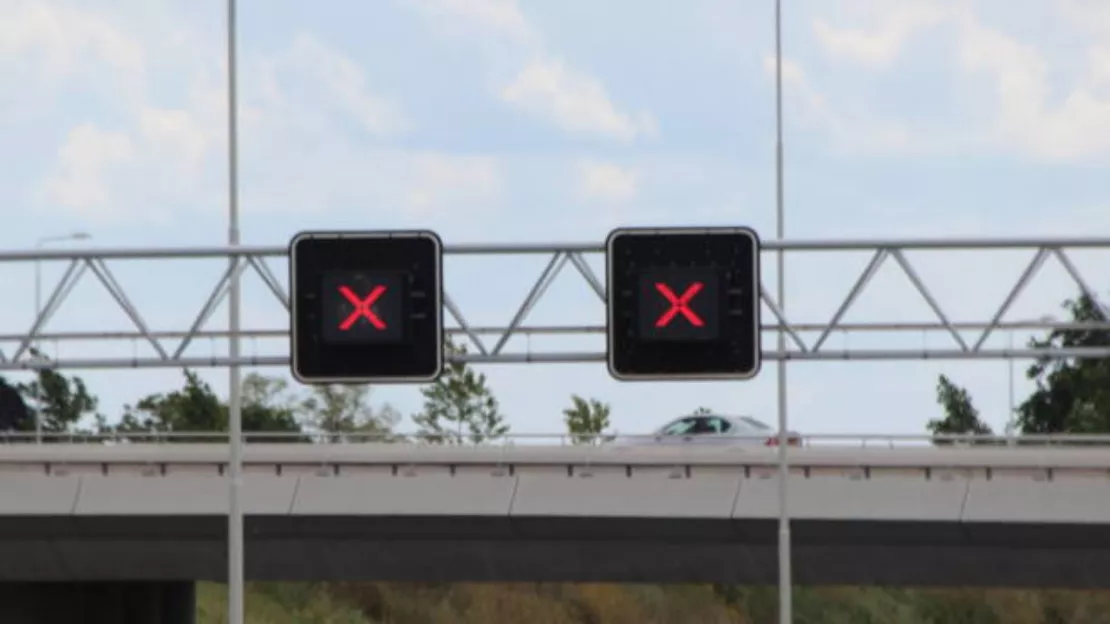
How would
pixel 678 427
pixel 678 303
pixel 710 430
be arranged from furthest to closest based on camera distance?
pixel 678 427, pixel 710 430, pixel 678 303

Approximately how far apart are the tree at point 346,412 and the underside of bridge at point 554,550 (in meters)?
72.3

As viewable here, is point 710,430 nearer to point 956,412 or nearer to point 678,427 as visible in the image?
point 678,427

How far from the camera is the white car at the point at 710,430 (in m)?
62.3

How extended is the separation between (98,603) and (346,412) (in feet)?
228

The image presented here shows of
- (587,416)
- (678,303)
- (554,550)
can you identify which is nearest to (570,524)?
(554,550)

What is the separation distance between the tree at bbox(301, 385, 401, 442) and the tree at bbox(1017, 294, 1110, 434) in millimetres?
26630

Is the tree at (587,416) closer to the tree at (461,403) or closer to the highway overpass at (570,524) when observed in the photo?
the tree at (461,403)

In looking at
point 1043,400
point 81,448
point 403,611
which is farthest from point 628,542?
point 1043,400

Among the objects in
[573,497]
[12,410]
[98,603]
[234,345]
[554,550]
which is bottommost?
[98,603]

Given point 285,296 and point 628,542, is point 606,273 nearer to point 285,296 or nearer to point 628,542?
point 285,296

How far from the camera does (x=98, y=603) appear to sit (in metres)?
54.7

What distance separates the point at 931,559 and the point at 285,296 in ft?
56.6

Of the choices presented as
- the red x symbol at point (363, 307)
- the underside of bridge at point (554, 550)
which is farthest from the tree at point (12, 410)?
the red x symbol at point (363, 307)

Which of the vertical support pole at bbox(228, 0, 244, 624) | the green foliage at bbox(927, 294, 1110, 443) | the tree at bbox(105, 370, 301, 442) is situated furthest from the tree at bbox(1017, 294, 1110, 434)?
the vertical support pole at bbox(228, 0, 244, 624)
